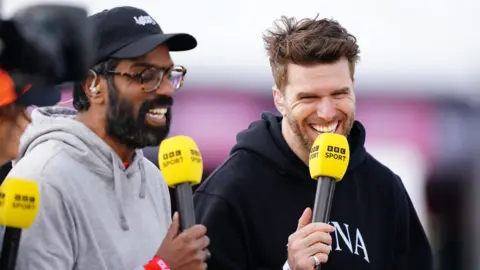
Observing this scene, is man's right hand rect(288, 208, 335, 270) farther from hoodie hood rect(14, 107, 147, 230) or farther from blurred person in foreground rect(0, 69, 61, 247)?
blurred person in foreground rect(0, 69, 61, 247)

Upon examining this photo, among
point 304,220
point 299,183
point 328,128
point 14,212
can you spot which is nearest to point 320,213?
point 304,220

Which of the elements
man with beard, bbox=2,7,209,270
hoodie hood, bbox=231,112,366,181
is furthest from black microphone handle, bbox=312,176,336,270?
hoodie hood, bbox=231,112,366,181

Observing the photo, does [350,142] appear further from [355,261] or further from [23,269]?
[23,269]

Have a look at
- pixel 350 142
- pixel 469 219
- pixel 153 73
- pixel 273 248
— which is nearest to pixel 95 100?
pixel 153 73

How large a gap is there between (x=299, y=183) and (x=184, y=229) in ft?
3.46

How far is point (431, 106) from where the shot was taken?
9.10 metres

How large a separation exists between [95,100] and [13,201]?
2.81ft

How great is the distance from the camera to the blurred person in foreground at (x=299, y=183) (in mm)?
4629

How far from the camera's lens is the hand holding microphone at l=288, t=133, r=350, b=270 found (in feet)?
13.3

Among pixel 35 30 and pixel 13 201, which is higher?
pixel 35 30

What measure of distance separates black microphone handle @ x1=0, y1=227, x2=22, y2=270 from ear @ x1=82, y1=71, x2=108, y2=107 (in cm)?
87

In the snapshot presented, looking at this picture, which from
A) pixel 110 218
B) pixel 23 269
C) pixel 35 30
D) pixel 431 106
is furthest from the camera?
pixel 431 106

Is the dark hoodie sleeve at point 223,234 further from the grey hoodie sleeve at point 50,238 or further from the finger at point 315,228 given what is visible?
the grey hoodie sleeve at point 50,238

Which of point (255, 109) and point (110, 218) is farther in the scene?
point (255, 109)
